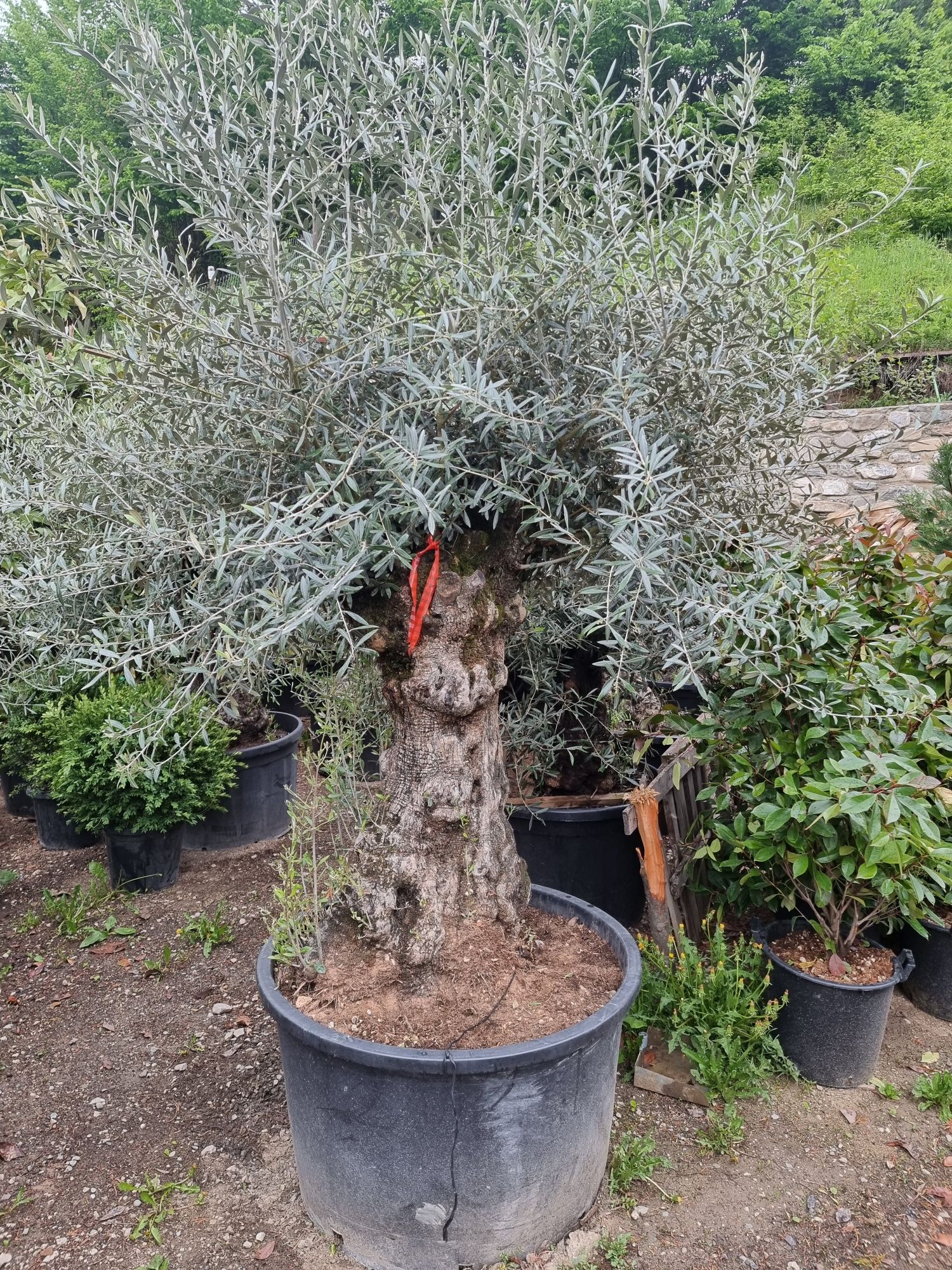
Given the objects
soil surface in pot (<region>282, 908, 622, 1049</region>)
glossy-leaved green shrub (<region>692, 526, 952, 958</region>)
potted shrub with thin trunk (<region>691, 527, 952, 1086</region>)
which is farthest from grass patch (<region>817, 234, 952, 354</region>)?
soil surface in pot (<region>282, 908, 622, 1049</region>)

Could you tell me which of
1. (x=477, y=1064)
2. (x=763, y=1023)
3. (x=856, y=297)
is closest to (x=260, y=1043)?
(x=477, y=1064)

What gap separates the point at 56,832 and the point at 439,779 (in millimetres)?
3601

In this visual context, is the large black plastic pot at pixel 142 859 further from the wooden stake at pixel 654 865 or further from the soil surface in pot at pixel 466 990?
the wooden stake at pixel 654 865

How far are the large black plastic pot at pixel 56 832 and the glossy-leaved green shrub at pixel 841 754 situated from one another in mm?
3651

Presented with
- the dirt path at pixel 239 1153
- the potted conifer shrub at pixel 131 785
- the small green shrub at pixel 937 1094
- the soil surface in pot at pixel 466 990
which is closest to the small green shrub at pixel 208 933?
the dirt path at pixel 239 1153

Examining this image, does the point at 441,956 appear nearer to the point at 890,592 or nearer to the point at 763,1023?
the point at 763,1023

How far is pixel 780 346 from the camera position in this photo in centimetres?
233

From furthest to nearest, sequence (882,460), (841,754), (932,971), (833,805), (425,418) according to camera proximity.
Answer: (882,460)
(932,971)
(841,754)
(833,805)
(425,418)

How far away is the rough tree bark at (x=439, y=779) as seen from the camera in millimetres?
2363

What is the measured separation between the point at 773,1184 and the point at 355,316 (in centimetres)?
274

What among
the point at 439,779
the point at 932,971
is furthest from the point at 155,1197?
the point at 932,971

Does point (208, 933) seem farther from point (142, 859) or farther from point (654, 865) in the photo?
point (654, 865)

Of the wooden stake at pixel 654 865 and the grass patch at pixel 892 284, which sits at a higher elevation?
the grass patch at pixel 892 284

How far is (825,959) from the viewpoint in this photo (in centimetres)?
310
